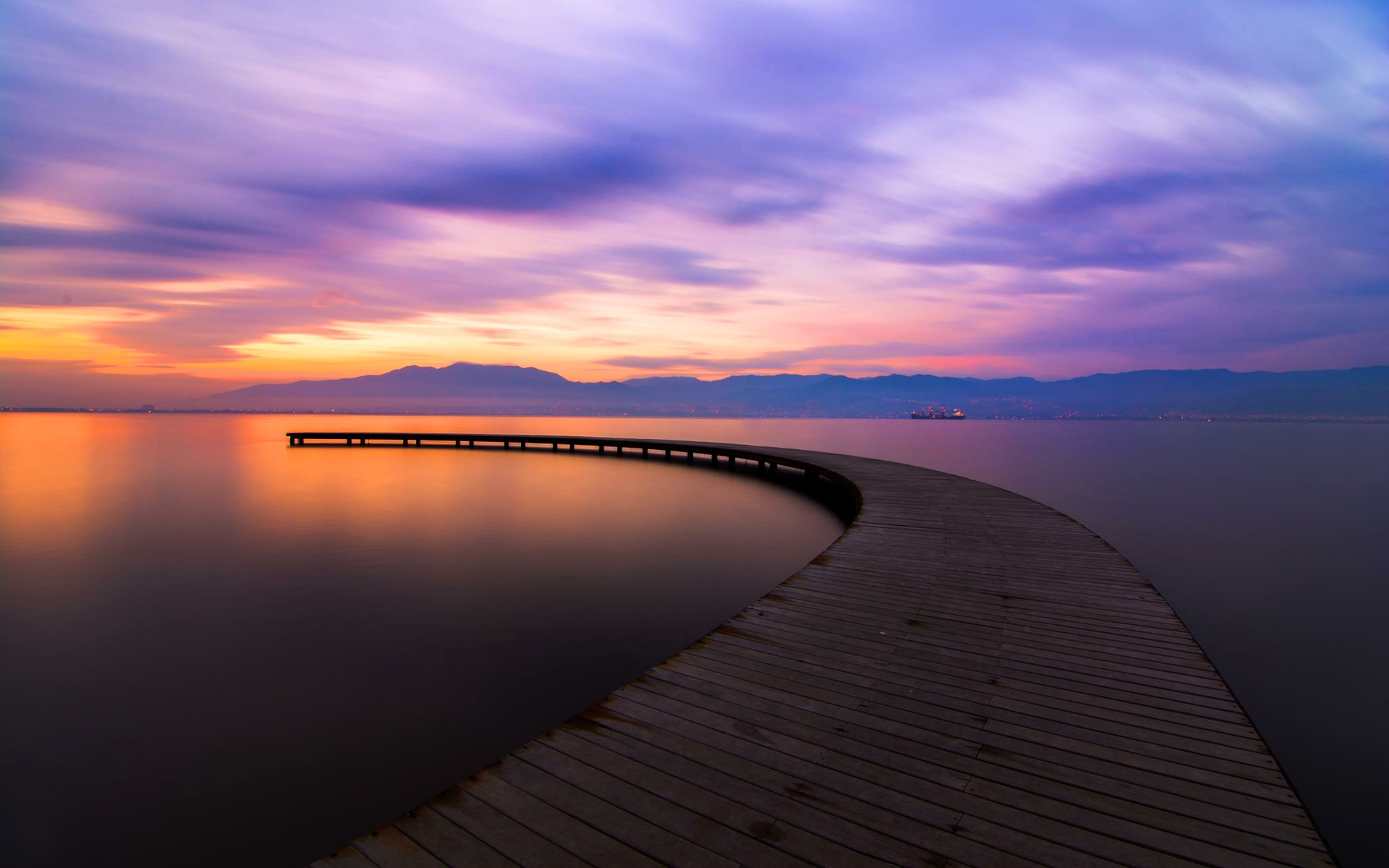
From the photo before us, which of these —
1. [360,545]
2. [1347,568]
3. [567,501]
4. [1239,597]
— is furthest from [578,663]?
[1347,568]

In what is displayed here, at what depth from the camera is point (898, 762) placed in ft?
10.0

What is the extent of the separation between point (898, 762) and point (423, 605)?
7.52 metres

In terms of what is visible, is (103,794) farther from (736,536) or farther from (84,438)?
(84,438)

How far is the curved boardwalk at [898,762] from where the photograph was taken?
2482 millimetres

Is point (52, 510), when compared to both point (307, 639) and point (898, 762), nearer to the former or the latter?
point (307, 639)

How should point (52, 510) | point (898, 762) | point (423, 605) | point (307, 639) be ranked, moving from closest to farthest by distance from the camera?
point (898, 762)
point (307, 639)
point (423, 605)
point (52, 510)

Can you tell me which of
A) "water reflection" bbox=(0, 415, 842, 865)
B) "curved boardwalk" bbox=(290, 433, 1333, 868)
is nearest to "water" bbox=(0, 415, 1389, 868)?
"water reflection" bbox=(0, 415, 842, 865)

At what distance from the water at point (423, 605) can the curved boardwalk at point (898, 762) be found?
2.13 m

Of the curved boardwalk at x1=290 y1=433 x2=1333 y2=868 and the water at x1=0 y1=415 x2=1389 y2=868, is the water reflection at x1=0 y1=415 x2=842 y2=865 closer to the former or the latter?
the water at x1=0 y1=415 x2=1389 y2=868

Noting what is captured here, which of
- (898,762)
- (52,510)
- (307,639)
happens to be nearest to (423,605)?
(307,639)

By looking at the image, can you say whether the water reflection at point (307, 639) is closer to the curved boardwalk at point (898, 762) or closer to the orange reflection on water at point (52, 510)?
the orange reflection on water at point (52, 510)

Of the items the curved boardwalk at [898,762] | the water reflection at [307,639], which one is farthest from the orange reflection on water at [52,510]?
the curved boardwalk at [898,762]

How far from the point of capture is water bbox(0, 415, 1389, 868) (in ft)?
17.0

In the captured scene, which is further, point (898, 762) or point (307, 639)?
point (307, 639)
